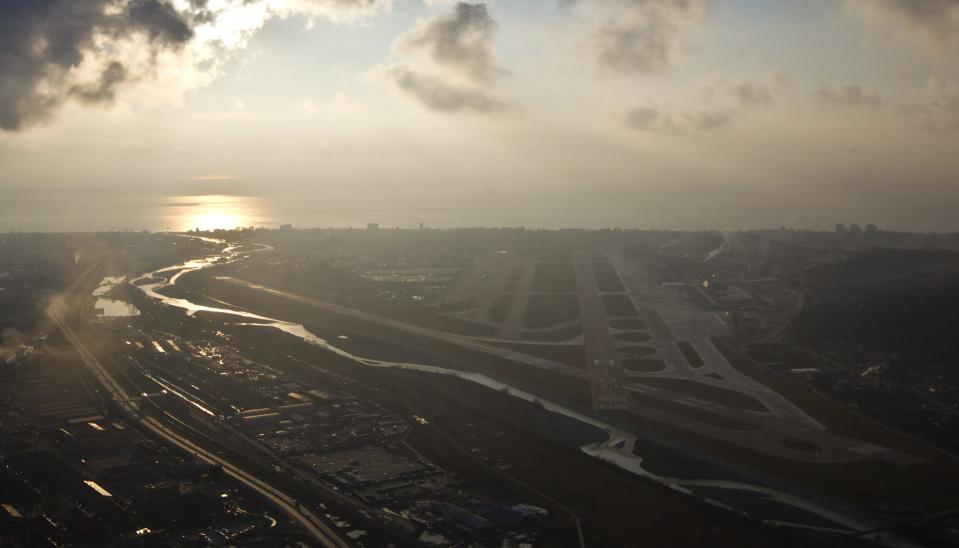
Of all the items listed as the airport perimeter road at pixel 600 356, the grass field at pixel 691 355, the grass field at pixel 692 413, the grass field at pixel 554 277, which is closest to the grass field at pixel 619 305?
the airport perimeter road at pixel 600 356

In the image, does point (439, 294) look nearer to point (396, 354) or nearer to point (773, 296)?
point (396, 354)


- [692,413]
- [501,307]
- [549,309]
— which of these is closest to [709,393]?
[692,413]

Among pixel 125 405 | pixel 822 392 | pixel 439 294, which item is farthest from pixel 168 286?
pixel 822 392

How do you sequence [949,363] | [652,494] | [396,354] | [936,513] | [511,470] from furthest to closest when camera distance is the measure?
1. [396,354]
2. [949,363]
3. [511,470]
4. [652,494]
5. [936,513]

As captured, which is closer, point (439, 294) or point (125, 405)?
point (125, 405)

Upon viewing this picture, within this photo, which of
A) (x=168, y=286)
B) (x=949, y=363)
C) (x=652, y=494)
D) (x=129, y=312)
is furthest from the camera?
(x=168, y=286)

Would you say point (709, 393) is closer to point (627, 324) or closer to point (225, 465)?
point (627, 324)

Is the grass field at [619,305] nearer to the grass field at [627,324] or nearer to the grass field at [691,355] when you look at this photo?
the grass field at [627,324]
